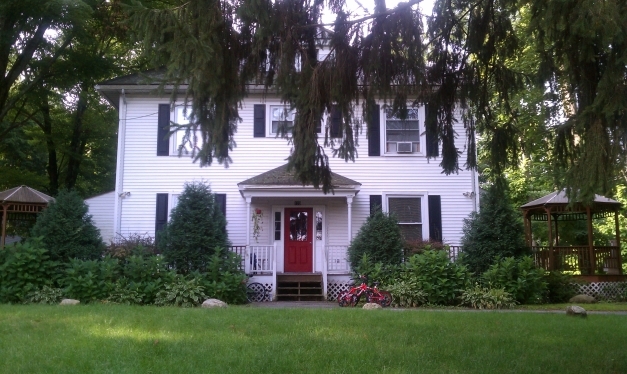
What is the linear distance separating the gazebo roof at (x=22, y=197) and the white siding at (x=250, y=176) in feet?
7.84

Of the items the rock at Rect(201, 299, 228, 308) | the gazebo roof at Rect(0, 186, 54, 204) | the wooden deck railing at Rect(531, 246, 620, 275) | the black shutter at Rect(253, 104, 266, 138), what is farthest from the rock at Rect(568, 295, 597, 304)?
the gazebo roof at Rect(0, 186, 54, 204)

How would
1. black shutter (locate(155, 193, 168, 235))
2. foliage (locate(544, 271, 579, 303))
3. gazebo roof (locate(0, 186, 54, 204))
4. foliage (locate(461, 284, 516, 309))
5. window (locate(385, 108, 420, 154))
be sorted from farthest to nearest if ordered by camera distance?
window (locate(385, 108, 420, 154)) → black shutter (locate(155, 193, 168, 235)) → gazebo roof (locate(0, 186, 54, 204)) → foliage (locate(544, 271, 579, 303)) → foliage (locate(461, 284, 516, 309))

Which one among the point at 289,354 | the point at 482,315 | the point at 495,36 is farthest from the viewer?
the point at 482,315

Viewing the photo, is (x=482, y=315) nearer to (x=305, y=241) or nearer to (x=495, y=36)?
(x=495, y=36)

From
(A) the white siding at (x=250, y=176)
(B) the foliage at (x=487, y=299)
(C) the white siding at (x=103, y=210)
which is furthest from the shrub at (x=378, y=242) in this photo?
(C) the white siding at (x=103, y=210)

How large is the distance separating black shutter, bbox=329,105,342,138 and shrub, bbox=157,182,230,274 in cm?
839

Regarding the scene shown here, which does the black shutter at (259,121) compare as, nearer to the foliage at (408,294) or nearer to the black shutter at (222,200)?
the black shutter at (222,200)

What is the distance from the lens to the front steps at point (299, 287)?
16672mm

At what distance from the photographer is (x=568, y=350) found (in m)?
7.51

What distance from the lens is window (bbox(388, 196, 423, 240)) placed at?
17953 mm

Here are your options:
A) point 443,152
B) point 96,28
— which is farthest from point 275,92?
point 96,28

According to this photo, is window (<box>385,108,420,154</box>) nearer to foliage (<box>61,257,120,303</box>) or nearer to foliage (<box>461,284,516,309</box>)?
foliage (<box>461,284,516,309</box>)

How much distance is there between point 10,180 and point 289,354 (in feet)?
66.2

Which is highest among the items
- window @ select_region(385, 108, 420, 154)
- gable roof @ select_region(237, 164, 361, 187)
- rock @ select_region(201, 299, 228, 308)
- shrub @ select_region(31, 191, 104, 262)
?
window @ select_region(385, 108, 420, 154)
